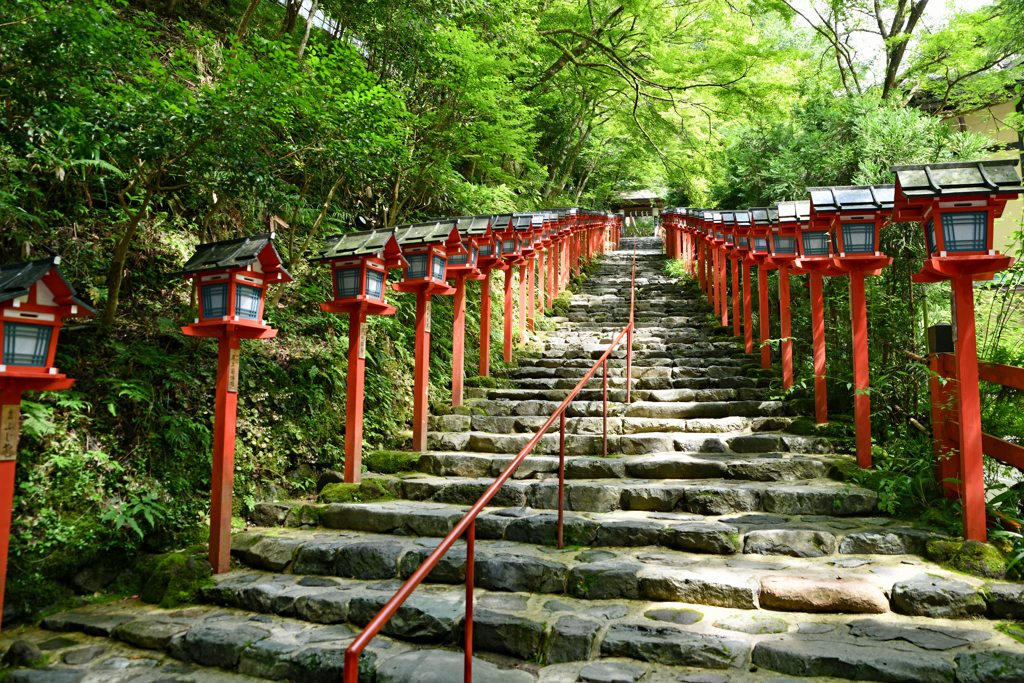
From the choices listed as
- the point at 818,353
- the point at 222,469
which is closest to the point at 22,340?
the point at 222,469

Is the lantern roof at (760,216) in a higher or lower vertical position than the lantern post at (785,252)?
higher

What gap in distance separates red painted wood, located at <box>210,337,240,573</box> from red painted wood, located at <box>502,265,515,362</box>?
16.1ft

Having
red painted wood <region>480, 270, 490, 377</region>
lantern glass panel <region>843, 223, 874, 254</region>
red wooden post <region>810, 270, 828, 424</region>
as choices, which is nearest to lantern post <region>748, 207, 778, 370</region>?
red wooden post <region>810, 270, 828, 424</region>

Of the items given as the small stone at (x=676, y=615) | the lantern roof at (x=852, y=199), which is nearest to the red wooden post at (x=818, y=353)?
the lantern roof at (x=852, y=199)

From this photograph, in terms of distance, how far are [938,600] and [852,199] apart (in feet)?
10.9

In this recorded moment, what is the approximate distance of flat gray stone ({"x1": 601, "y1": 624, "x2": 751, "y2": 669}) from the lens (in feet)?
9.45

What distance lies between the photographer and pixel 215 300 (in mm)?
4125

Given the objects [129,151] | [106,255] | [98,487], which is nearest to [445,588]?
[98,487]

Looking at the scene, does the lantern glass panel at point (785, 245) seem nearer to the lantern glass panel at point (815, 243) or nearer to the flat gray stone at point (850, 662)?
the lantern glass panel at point (815, 243)

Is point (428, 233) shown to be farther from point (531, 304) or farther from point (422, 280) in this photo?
point (531, 304)

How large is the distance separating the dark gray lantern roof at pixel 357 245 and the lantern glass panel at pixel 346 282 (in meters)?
0.14

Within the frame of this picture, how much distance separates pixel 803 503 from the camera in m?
4.44

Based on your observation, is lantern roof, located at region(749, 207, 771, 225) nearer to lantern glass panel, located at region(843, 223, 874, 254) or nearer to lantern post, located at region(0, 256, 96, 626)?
lantern glass panel, located at region(843, 223, 874, 254)

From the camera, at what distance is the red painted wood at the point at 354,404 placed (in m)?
5.28
